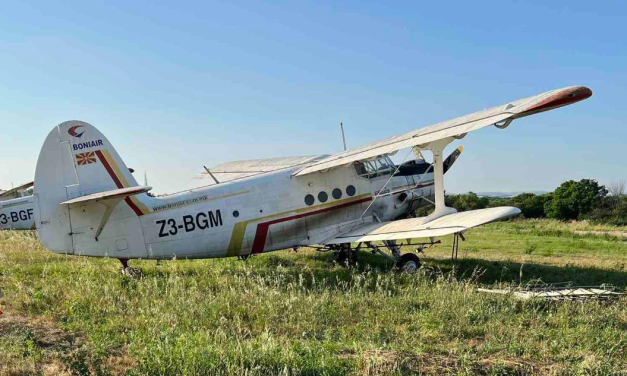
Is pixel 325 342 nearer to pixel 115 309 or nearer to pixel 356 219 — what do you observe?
pixel 115 309

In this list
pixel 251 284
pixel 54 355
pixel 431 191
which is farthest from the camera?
pixel 431 191

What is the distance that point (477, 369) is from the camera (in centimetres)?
479

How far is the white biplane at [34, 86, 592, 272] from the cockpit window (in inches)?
1.6

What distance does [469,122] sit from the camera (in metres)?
9.99

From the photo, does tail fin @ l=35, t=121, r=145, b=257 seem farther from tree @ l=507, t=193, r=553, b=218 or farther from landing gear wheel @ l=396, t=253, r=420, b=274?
tree @ l=507, t=193, r=553, b=218

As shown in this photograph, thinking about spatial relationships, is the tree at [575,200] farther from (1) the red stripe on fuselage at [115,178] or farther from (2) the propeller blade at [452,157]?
(1) the red stripe on fuselage at [115,178]

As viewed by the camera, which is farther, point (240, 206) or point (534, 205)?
point (534, 205)

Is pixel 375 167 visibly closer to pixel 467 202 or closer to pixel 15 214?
pixel 15 214

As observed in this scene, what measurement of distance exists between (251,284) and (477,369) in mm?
4287

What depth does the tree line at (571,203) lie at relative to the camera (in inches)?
1543

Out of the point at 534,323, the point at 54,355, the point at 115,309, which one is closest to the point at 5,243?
the point at 115,309

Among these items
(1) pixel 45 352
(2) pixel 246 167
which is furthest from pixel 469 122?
(1) pixel 45 352

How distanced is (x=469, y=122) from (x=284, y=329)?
6091 millimetres

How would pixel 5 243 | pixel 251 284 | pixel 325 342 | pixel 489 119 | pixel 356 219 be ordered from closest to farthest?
pixel 325 342
pixel 251 284
pixel 489 119
pixel 356 219
pixel 5 243
